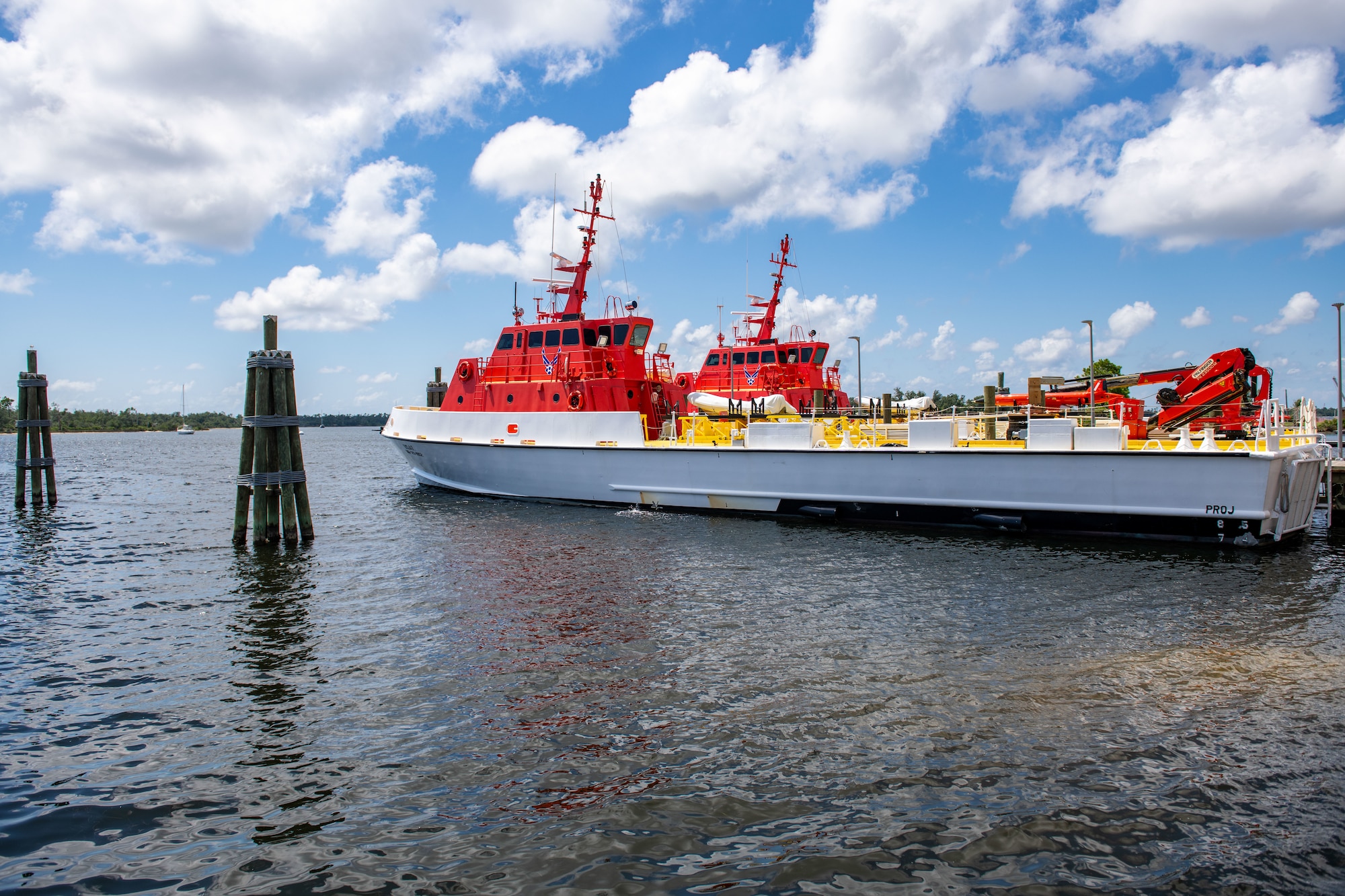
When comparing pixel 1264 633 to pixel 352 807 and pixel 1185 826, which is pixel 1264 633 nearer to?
pixel 1185 826

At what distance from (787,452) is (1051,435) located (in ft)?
19.3

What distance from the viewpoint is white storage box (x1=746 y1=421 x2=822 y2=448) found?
59.3 ft

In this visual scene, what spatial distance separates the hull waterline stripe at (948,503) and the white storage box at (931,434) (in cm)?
124

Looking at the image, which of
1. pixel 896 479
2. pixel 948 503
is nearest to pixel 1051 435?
pixel 948 503

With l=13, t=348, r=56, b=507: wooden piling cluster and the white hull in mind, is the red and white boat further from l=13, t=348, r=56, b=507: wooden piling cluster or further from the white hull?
l=13, t=348, r=56, b=507: wooden piling cluster

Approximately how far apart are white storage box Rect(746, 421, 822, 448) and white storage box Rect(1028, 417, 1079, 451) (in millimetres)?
4783

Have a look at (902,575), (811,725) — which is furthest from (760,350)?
(811,725)

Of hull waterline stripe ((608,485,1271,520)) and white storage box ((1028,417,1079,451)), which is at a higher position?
white storage box ((1028,417,1079,451))

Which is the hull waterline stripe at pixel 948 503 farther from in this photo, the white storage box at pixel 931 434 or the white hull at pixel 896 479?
the white storage box at pixel 931 434

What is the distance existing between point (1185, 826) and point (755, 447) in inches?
561

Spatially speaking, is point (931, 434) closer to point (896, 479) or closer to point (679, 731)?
point (896, 479)

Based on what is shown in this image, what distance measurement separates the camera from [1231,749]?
5.54 metres

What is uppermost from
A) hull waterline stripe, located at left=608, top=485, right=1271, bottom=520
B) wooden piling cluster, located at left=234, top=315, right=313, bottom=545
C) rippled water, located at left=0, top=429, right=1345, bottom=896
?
wooden piling cluster, located at left=234, top=315, right=313, bottom=545

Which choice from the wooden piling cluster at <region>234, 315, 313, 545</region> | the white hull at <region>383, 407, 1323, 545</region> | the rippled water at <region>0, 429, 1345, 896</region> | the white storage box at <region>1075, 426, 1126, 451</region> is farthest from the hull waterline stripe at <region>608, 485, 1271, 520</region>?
the wooden piling cluster at <region>234, 315, 313, 545</region>
